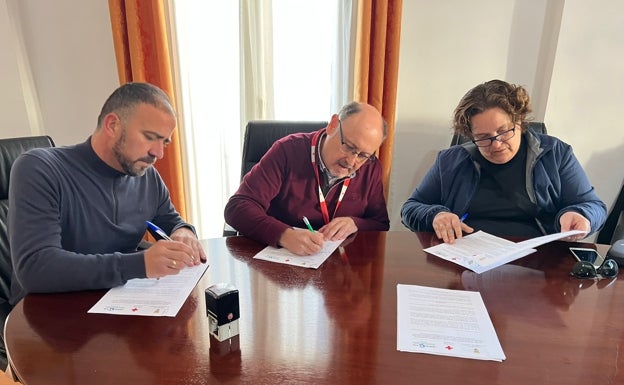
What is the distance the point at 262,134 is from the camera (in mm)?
1902

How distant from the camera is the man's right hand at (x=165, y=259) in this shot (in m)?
1.00

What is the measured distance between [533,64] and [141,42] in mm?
2231

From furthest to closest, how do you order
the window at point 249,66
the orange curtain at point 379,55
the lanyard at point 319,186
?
the window at point 249,66 → the orange curtain at point 379,55 → the lanyard at point 319,186

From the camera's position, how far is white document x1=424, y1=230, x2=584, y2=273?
3.95 feet

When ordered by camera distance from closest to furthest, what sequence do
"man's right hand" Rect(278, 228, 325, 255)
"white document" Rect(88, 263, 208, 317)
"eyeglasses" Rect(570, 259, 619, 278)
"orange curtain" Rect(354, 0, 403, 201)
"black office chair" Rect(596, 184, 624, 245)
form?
"white document" Rect(88, 263, 208, 317) < "eyeglasses" Rect(570, 259, 619, 278) < "man's right hand" Rect(278, 228, 325, 255) < "orange curtain" Rect(354, 0, 403, 201) < "black office chair" Rect(596, 184, 624, 245)

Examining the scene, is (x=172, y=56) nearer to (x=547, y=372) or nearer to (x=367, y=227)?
(x=367, y=227)

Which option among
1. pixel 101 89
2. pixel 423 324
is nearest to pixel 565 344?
pixel 423 324

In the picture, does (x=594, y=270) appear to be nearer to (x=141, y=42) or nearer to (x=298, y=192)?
(x=298, y=192)

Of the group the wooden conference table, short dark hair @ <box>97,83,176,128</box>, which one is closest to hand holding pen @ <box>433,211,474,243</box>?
the wooden conference table

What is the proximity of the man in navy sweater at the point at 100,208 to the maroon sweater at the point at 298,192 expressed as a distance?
301 mm

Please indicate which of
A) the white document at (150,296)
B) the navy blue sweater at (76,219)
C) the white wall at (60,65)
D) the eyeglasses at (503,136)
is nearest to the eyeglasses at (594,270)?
the eyeglasses at (503,136)

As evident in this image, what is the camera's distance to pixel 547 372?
2.42 ft

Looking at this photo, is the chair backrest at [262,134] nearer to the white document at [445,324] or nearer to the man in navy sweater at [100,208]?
the man in navy sweater at [100,208]

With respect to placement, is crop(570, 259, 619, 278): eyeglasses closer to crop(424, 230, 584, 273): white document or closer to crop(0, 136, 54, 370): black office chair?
crop(424, 230, 584, 273): white document
